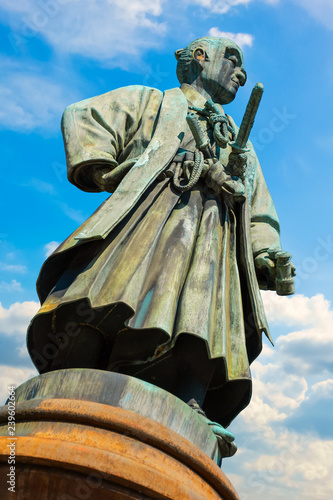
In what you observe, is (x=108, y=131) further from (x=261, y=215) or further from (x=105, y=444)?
(x=105, y=444)

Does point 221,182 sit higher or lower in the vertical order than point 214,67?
lower

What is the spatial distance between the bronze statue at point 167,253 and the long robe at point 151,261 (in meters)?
0.01

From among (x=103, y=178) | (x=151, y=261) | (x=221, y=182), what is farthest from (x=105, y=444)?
(x=221, y=182)

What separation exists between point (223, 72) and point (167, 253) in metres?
2.46

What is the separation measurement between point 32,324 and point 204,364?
1216mm

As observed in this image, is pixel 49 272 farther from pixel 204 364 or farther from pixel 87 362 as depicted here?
pixel 204 364

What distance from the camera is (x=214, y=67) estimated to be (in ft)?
20.3

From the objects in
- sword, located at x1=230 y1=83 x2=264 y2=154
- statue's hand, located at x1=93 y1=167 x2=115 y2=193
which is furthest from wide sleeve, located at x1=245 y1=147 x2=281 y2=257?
statue's hand, located at x1=93 y1=167 x2=115 y2=193

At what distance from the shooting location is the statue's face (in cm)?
618

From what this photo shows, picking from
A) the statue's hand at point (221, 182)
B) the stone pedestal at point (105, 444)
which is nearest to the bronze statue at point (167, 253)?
the statue's hand at point (221, 182)

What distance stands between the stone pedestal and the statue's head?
11.8 ft

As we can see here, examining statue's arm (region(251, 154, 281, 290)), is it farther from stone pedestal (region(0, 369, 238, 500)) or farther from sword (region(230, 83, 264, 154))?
stone pedestal (region(0, 369, 238, 500))

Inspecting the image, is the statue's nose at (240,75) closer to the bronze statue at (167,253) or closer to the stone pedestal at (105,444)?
the bronze statue at (167,253)

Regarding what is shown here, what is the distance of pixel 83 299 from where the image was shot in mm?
4090
